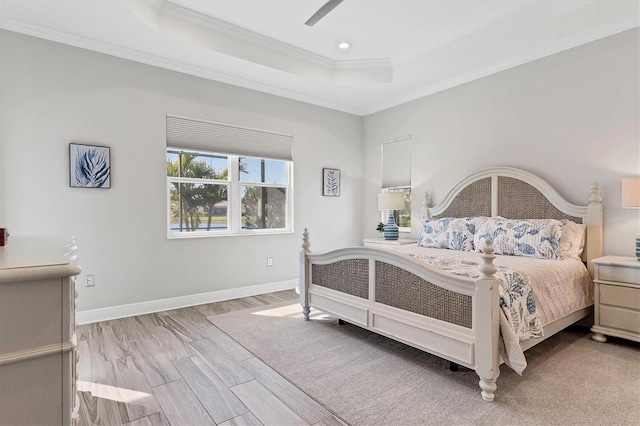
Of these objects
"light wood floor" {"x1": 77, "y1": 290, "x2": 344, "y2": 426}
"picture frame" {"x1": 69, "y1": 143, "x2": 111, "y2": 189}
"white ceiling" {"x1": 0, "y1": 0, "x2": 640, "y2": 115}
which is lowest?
"light wood floor" {"x1": 77, "y1": 290, "x2": 344, "y2": 426}

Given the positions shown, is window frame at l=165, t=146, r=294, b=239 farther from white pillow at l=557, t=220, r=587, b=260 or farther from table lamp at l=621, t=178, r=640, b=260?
table lamp at l=621, t=178, r=640, b=260

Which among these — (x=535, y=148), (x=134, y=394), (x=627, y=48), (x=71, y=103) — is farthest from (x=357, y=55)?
(x=134, y=394)

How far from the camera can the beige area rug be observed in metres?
1.89

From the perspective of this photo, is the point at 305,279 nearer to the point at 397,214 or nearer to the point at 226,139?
the point at 226,139

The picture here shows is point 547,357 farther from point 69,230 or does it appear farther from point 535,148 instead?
point 69,230

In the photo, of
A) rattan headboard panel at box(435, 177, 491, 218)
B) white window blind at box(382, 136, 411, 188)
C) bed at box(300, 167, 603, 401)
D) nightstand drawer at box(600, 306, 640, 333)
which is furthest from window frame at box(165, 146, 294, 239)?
nightstand drawer at box(600, 306, 640, 333)

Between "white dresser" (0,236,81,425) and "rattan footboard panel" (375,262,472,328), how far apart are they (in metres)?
2.02

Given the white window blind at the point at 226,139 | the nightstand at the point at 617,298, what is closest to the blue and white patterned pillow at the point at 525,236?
the nightstand at the point at 617,298

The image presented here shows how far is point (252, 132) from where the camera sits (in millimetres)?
4543

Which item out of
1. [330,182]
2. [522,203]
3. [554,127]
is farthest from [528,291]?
[330,182]

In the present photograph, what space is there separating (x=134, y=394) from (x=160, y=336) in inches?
39.5

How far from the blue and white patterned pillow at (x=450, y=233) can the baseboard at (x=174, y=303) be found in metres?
2.02

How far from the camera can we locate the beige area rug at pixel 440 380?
1.89 metres

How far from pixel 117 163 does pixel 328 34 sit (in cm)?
267
